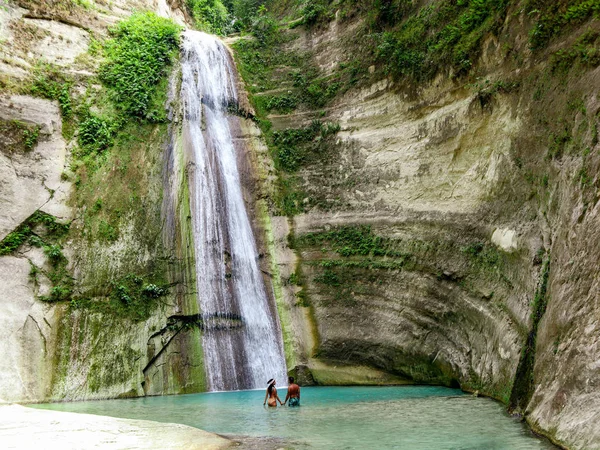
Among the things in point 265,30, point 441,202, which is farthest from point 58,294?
point 265,30

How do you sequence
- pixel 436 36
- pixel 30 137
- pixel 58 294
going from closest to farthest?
pixel 58 294 < pixel 30 137 < pixel 436 36

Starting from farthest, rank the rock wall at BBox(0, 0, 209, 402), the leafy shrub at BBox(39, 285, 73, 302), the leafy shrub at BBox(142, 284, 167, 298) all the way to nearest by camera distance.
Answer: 1. the leafy shrub at BBox(142, 284, 167, 298)
2. the leafy shrub at BBox(39, 285, 73, 302)
3. the rock wall at BBox(0, 0, 209, 402)

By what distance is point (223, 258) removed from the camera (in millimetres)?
16109

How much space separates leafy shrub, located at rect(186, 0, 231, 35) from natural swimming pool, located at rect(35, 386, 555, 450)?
22.8 metres

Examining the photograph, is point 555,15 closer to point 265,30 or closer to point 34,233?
point 34,233

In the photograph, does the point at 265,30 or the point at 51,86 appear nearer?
the point at 51,86

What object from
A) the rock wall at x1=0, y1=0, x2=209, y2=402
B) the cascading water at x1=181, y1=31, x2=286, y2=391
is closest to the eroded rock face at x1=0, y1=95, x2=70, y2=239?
the rock wall at x1=0, y1=0, x2=209, y2=402

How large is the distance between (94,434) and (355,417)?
4352mm

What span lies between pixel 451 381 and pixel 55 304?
10.5 meters

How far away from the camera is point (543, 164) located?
10734 millimetres

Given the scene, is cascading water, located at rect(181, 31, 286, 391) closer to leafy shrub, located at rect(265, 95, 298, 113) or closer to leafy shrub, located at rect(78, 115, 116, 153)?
leafy shrub, located at rect(265, 95, 298, 113)

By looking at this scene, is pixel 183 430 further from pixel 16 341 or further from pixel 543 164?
pixel 543 164

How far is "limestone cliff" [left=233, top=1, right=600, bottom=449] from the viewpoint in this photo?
27.5 feet

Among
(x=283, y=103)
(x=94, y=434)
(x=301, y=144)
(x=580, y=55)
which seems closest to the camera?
(x=94, y=434)
